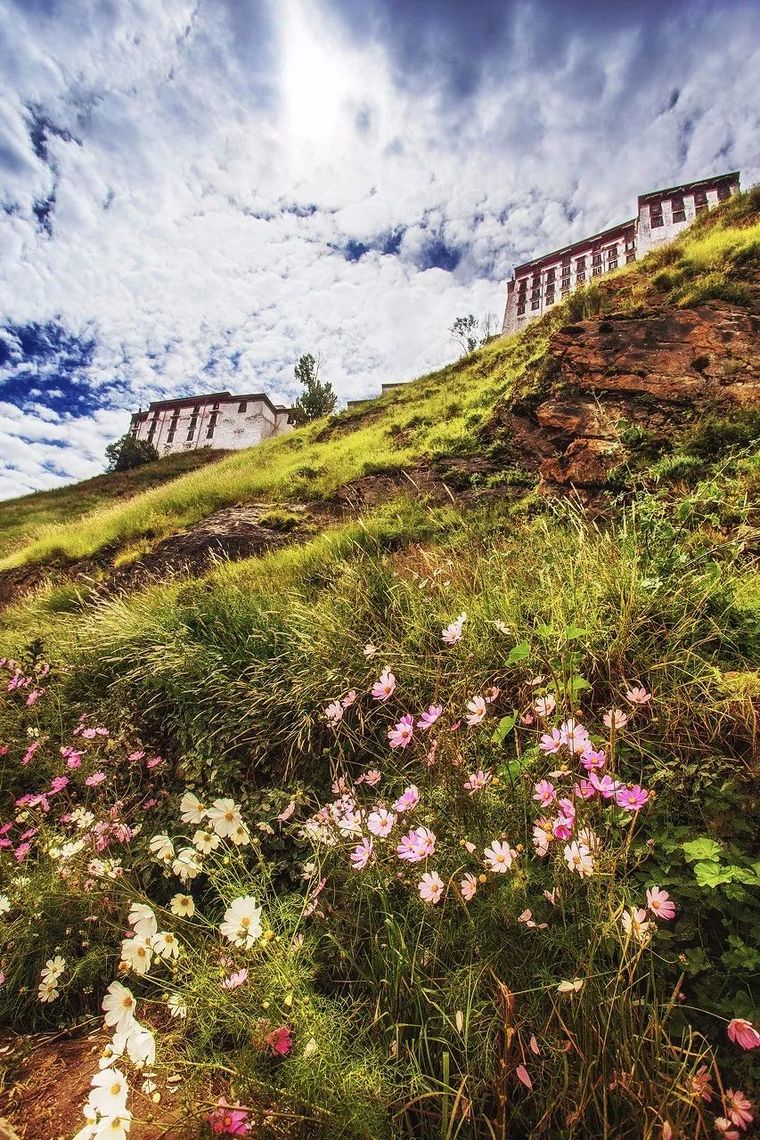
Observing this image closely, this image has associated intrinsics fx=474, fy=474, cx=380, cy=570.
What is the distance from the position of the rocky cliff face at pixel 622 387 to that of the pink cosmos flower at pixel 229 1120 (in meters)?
5.50

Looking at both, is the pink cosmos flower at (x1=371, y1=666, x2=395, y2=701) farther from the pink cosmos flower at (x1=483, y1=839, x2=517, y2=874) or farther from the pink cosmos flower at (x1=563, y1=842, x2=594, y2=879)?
the pink cosmos flower at (x1=563, y1=842, x2=594, y2=879)

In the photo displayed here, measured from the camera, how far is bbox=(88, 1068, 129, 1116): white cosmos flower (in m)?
0.99

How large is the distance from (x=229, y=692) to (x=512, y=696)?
1.96m

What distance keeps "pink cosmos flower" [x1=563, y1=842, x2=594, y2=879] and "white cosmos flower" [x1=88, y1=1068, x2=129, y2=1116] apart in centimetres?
114

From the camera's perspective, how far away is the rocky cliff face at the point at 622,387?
5.89 meters

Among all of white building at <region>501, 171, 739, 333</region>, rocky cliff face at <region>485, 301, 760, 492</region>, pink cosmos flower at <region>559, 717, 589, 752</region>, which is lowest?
pink cosmos flower at <region>559, 717, 589, 752</region>

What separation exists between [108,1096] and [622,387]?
7901mm

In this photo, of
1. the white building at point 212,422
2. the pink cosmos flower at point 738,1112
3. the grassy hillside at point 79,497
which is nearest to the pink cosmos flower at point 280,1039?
the pink cosmos flower at point 738,1112

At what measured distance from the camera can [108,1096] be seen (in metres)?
→ 1.01

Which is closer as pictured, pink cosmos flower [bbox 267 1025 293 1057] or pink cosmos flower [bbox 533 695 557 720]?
pink cosmos flower [bbox 267 1025 293 1057]

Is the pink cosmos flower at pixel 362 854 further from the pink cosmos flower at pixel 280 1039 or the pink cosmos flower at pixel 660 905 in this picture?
the pink cosmos flower at pixel 660 905

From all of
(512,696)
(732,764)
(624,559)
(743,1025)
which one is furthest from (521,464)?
(743,1025)

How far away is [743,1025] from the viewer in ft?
3.45

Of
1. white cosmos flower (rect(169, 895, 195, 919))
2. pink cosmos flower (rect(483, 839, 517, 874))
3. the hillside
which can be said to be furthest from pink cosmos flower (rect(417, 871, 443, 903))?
white cosmos flower (rect(169, 895, 195, 919))
